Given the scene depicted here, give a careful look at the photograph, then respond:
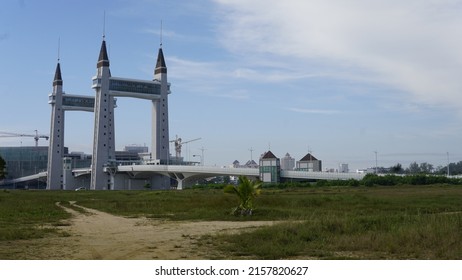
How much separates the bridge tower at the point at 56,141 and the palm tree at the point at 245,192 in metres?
138

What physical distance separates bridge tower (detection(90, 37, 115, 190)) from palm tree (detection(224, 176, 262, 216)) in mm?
105252

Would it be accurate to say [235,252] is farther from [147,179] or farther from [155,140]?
[147,179]

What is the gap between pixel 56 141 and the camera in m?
158

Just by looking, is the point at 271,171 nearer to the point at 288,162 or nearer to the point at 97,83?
the point at 97,83

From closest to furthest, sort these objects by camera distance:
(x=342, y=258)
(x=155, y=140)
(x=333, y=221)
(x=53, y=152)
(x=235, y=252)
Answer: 1. (x=342, y=258)
2. (x=235, y=252)
3. (x=333, y=221)
4. (x=155, y=140)
5. (x=53, y=152)

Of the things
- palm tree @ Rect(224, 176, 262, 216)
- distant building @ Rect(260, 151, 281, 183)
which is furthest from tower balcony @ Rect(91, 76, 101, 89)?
palm tree @ Rect(224, 176, 262, 216)

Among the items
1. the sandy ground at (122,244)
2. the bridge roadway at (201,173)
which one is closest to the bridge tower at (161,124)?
the bridge roadway at (201,173)

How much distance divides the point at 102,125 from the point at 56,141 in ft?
116

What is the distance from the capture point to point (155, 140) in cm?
13338

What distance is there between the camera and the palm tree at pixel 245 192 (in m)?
28.5

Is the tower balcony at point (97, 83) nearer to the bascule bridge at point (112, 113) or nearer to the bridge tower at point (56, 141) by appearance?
the bascule bridge at point (112, 113)

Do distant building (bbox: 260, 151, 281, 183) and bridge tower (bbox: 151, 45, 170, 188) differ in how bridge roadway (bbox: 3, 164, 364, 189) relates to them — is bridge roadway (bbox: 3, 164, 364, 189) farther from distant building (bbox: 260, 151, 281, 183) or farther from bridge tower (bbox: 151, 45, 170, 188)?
bridge tower (bbox: 151, 45, 170, 188)

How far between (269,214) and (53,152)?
139 m

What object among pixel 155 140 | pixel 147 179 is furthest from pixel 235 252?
pixel 147 179
